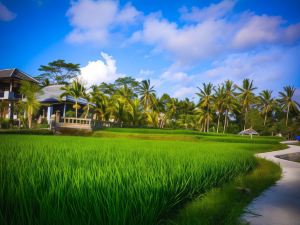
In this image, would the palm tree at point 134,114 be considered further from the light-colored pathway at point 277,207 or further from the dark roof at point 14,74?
the light-colored pathway at point 277,207

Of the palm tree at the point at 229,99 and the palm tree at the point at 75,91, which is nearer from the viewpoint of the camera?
the palm tree at the point at 75,91

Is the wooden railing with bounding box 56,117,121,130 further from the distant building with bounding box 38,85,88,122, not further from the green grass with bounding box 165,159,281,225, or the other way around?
the green grass with bounding box 165,159,281,225

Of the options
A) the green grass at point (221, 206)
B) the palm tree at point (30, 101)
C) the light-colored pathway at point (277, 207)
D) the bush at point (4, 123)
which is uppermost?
the palm tree at point (30, 101)

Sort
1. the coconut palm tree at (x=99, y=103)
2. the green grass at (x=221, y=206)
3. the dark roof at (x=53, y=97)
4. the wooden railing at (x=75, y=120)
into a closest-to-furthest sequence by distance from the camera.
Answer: the green grass at (x=221, y=206)
the wooden railing at (x=75, y=120)
the dark roof at (x=53, y=97)
the coconut palm tree at (x=99, y=103)

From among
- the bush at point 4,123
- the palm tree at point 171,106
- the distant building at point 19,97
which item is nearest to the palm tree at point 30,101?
the bush at point 4,123

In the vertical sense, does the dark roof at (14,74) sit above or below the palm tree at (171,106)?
above

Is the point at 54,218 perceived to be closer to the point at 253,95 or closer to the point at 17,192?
the point at 17,192

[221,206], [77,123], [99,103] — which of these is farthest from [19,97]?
[221,206]

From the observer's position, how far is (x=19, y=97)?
2578 cm

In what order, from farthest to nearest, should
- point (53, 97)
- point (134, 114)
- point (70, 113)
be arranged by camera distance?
point (134, 114)
point (53, 97)
point (70, 113)

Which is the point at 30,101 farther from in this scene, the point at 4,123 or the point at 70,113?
the point at 70,113

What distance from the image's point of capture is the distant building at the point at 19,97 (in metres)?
24.5

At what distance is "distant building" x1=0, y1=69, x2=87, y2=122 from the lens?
80.4ft

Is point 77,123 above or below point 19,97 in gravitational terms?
below
